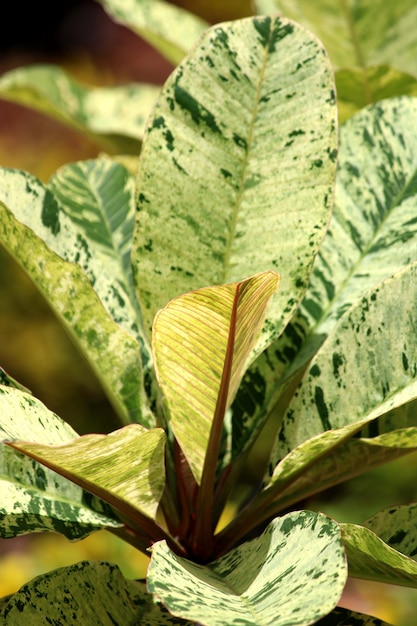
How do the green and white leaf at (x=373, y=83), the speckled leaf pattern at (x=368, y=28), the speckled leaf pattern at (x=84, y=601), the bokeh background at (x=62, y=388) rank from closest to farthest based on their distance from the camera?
the speckled leaf pattern at (x=84, y=601), the green and white leaf at (x=373, y=83), the speckled leaf pattern at (x=368, y=28), the bokeh background at (x=62, y=388)

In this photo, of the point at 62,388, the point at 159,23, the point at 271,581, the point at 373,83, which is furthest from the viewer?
the point at 62,388

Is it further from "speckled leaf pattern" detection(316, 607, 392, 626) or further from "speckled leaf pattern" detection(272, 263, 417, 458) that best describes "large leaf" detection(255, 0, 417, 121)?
"speckled leaf pattern" detection(316, 607, 392, 626)

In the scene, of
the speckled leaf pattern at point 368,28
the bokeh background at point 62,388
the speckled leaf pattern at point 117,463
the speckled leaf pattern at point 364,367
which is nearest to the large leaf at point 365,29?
the speckled leaf pattern at point 368,28

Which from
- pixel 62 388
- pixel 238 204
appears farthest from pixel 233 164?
pixel 62 388

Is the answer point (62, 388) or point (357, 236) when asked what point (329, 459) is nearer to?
point (357, 236)

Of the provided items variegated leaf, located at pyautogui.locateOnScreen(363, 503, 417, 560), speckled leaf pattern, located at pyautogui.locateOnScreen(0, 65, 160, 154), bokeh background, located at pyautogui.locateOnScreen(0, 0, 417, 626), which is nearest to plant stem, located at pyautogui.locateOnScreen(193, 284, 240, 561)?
variegated leaf, located at pyautogui.locateOnScreen(363, 503, 417, 560)

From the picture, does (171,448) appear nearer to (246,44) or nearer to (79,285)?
(79,285)

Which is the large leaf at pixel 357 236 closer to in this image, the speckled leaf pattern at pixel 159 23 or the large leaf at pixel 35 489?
the large leaf at pixel 35 489
